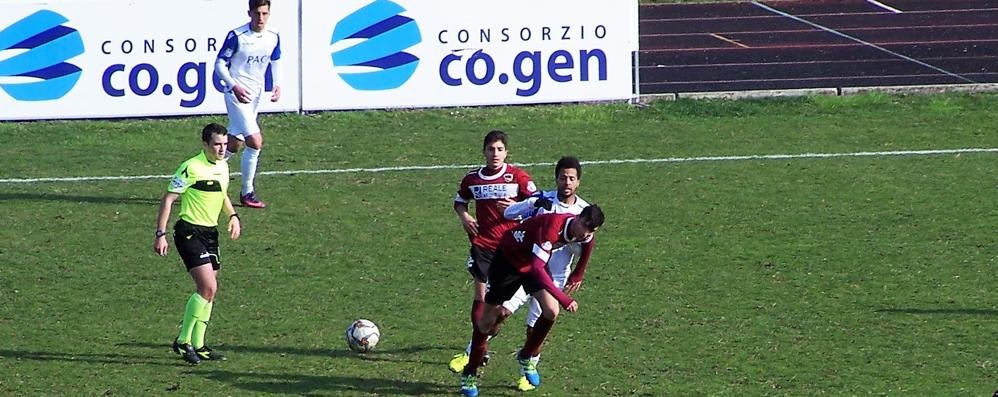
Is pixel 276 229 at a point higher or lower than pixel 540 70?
lower

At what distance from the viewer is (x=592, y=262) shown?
536 inches

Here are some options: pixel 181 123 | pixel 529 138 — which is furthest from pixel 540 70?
pixel 181 123

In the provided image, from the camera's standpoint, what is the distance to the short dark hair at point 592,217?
930 centimetres

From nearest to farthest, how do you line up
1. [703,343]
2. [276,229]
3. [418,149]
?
[703,343] → [276,229] → [418,149]

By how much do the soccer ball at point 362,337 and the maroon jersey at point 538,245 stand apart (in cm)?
170

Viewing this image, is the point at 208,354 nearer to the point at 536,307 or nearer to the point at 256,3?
the point at 536,307

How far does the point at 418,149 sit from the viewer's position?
18062 millimetres

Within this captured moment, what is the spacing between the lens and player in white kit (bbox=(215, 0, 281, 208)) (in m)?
15.3

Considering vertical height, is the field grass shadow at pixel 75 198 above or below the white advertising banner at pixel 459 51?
below

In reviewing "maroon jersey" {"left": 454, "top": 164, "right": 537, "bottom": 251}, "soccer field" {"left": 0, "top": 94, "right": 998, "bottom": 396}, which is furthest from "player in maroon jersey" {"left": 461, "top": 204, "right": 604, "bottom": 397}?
"maroon jersey" {"left": 454, "top": 164, "right": 537, "bottom": 251}

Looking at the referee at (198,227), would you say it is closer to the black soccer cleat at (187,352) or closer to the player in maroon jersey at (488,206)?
the black soccer cleat at (187,352)

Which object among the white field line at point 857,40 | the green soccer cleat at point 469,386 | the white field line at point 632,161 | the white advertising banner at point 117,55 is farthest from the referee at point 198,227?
the white field line at point 857,40

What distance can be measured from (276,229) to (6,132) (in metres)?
5.80

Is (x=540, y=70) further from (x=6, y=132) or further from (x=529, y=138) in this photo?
(x=6, y=132)
